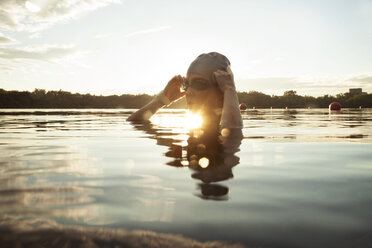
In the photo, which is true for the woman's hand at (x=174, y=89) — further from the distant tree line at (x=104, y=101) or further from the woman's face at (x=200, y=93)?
the distant tree line at (x=104, y=101)

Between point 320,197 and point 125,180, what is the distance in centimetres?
112

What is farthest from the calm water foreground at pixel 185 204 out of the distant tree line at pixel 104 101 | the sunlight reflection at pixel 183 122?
the distant tree line at pixel 104 101

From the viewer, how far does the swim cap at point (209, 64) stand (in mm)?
5723

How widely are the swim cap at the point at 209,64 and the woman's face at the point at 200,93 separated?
0.27 ft

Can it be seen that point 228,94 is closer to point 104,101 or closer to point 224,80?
point 224,80

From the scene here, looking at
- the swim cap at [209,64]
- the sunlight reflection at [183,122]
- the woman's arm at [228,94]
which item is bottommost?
the sunlight reflection at [183,122]

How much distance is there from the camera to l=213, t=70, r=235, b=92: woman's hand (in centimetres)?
560

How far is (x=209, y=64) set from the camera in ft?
18.9

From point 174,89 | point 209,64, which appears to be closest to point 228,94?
point 209,64

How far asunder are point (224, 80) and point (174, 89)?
271 centimetres

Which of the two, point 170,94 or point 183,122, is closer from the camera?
point 170,94

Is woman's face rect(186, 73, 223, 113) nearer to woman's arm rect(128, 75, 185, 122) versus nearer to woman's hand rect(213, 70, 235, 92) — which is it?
woman's hand rect(213, 70, 235, 92)

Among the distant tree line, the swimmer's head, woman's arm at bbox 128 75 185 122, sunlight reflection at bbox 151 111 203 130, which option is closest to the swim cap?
the swimmer's head

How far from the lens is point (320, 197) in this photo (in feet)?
4.80
